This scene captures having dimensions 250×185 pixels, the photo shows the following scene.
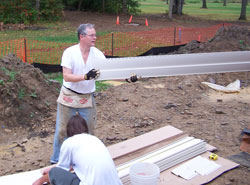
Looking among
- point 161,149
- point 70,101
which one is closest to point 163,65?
point 70,101

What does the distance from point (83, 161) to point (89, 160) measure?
3.2 inches

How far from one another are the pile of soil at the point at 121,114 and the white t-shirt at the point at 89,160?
2.02 metres

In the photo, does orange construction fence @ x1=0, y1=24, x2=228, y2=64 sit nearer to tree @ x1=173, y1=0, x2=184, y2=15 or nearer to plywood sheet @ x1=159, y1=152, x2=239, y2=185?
plywood sheet @ x1=159, y1=152, x2=239, y2=185

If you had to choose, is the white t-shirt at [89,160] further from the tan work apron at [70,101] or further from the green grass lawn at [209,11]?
the green grass lawn at [209,11]

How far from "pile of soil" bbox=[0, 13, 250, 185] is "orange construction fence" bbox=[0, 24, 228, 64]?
377 centimetres

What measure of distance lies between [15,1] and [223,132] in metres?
20.4

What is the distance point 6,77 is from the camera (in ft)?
21.8

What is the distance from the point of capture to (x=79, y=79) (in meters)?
4.02

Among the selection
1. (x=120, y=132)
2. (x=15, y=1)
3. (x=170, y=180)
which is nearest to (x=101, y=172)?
(x=170, y=180)

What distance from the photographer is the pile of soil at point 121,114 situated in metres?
5.55

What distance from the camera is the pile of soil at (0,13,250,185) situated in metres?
5.55

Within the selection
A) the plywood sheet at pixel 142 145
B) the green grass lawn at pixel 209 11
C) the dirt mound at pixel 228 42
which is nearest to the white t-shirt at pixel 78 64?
the plywood sheet at pixel 142 145

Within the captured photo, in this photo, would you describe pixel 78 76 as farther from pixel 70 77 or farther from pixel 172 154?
pixel 172 154

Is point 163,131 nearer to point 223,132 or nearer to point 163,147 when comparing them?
point 163,147
